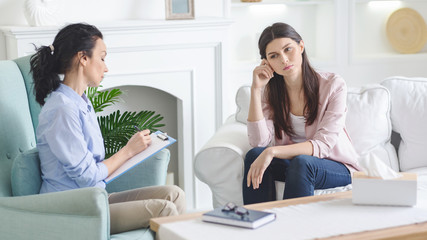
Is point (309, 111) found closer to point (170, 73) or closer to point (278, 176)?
point (278, 176)

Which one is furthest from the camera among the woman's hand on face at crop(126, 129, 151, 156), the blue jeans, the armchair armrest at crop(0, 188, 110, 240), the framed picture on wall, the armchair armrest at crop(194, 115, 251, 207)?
the framed picture on wall

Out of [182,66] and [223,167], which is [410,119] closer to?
[223,167]

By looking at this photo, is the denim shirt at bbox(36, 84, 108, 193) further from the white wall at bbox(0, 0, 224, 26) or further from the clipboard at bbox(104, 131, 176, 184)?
the white wall at bbox(0, 0, 224, 26)

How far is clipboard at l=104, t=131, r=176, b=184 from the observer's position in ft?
7.85

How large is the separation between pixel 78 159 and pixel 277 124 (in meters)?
1.04

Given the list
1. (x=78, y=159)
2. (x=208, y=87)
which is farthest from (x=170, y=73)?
(x=78, y=159)

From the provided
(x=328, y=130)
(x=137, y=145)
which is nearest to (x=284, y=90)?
(x=328, y=130)

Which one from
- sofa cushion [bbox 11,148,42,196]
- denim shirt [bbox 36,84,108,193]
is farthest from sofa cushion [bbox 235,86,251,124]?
sofa cushion [bbox 11,148,42,196]

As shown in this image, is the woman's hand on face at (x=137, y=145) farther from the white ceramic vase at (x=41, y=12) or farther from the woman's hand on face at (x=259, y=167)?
the white ceramic vase at (x=41, y=12)

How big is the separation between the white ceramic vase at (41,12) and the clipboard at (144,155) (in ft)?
4.25

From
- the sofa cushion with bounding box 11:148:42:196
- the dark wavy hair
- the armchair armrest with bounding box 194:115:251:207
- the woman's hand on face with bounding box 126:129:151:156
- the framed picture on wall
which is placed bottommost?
the armchair armrest with bounding box 194:115:251:207

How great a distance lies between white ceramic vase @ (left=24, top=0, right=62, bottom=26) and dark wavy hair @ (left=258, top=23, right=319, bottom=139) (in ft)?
4.04

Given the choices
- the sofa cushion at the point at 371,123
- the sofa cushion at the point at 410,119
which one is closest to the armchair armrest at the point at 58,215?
the sofa cushion at the point at 371,123

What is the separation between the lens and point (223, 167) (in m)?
2.90
